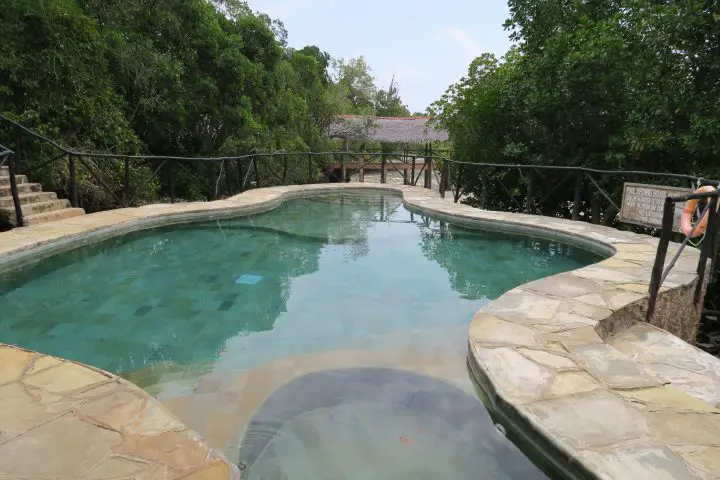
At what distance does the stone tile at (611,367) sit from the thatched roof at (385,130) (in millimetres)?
19690

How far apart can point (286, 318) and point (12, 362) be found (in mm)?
1942

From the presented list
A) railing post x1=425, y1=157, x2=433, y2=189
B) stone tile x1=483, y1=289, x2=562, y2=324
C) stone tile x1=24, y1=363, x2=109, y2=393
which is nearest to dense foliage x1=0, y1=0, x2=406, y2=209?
railing post x1=425, y1=157, x2=433, y2=189

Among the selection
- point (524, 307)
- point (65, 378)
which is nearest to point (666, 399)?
point (524, 307)

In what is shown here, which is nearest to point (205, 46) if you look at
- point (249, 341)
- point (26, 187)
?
point (26, 187)

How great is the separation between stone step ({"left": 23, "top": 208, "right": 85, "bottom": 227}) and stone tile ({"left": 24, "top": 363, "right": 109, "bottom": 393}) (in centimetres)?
440

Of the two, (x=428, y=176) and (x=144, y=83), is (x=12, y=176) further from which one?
(x=428, y=176)

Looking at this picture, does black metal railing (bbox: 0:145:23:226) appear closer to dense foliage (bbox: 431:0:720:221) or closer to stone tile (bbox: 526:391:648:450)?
stone tile (bbox: 526:391:648:450)

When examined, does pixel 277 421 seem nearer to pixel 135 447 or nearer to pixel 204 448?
pixel 204 448

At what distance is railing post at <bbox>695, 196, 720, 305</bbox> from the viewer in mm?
3582

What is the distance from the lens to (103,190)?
27.4 feet

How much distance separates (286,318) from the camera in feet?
13.2

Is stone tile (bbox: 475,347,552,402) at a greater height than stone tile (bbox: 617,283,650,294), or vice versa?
stone tile (bbox: 617,283,650,294)

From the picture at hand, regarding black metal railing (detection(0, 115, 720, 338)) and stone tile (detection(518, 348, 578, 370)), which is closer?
stone tile (detection(518, 348, 578, 370))

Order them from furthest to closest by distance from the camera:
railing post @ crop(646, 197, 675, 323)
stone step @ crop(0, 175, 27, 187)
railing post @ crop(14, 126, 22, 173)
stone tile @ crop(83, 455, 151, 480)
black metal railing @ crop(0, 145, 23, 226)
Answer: railing post @ crop(14, 126, 22, 173) < stone step @ crop(0, 175, 27, 187) < black metal railing @ crop(0, 145, 23, 226) < railing post @ crop(646, 197, 675, 323) < stone tile @ crop(83, 455, 151, 480)
